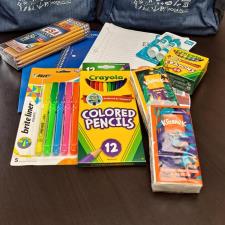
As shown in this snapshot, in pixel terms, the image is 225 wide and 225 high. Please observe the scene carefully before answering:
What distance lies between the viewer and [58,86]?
671 millimetres

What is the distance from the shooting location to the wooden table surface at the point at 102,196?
0.48 meters

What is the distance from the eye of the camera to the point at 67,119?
601 millimetres

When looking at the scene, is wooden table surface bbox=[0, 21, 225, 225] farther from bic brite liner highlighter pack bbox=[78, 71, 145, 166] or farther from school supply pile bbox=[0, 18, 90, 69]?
school supply pile bbox=[0, 18, 90, 69]

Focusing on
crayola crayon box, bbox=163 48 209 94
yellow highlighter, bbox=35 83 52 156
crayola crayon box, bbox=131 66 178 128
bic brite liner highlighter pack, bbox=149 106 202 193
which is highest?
crayola crayon box, bbox=163 48 209 94

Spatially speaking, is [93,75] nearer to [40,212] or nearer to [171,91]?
[171,91]

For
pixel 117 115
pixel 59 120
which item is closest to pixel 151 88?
pixel 117 115

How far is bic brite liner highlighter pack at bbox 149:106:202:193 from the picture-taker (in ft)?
1.60

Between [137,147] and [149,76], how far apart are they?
0.17m

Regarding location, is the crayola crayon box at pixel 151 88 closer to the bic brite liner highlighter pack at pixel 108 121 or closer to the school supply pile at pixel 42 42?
the bic brite liner highlighter pack at pixel 108 121

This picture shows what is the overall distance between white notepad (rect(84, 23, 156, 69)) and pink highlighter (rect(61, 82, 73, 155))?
0.12m

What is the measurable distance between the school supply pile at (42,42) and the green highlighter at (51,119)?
0.37 feet

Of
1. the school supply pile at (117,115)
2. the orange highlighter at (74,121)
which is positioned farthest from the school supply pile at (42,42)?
the orange highlighter at (74,121)

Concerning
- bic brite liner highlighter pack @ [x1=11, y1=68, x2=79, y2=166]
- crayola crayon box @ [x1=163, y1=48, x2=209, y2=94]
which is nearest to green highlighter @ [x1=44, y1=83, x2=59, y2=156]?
bic brite liner highlighter pack @ [x1=11, y1=68, x2=79, y2=166]

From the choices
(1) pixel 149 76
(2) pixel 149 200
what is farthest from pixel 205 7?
(2) pixel 149 200
